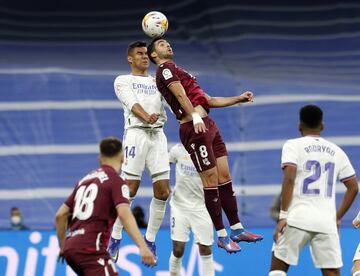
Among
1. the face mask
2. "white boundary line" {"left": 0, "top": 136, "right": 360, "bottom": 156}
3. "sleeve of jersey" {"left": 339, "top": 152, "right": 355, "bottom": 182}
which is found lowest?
the face mask

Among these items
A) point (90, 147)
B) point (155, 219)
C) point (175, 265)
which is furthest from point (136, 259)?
point (90, 147)

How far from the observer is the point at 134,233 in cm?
873

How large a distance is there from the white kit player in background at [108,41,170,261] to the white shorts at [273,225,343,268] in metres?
2.49

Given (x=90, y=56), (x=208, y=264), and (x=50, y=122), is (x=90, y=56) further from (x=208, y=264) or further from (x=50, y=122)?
(x=208, y=264)

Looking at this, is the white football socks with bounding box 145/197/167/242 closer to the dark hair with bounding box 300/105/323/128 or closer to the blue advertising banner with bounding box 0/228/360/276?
the blue advertising banner with bounding box 0/228/360/276

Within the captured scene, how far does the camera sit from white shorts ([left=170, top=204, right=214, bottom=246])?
43.3 feet

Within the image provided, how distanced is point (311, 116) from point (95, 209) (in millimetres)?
1989

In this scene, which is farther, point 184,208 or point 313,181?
point 184,208

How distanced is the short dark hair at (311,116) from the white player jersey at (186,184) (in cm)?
394

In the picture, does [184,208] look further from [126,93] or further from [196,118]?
[196,118]

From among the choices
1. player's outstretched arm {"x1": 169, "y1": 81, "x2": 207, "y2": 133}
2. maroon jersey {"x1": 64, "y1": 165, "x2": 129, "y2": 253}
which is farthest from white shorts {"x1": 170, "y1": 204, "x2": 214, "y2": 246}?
maroon jersey {"x1": 64, "y1": 165, "x2": 129, "y2": 253}

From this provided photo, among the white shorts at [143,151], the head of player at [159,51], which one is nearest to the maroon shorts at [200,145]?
the white shorts at [143,151]

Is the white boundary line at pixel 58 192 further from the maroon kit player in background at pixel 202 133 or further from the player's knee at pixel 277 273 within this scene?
the player's knee at pixel 277 273

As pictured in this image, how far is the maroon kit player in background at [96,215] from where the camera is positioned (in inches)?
352
